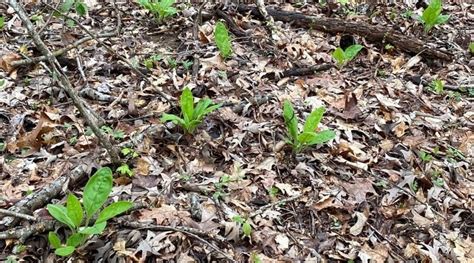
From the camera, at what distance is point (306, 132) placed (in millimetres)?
3512

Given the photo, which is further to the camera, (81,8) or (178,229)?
(81,8)

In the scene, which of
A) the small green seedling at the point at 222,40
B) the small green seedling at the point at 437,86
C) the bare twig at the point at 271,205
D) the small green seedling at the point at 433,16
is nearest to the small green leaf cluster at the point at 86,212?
the bare twig at the point at 271,205

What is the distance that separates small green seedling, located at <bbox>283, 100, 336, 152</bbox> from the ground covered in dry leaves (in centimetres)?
12

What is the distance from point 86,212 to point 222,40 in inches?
94.3

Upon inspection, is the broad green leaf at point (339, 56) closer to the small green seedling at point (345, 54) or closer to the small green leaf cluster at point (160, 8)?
the small green seedling at point (345, 54)

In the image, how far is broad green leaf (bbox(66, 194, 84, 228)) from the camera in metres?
2.72

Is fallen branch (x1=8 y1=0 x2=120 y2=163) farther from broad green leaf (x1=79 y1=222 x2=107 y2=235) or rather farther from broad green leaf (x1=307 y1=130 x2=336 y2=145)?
broad green leaf (x1=307 y1=130 x2=336 y2=145)

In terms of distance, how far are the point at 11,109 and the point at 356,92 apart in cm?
296

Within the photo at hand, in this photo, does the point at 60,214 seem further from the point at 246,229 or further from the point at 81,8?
the point at 81,8

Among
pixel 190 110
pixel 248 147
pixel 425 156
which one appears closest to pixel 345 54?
pixel 425 156

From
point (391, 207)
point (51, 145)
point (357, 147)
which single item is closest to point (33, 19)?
point (51, 145)

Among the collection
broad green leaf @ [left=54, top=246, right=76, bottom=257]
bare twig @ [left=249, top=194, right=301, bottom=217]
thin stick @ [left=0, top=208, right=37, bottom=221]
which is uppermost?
thin stick @ [left=0, top=208, right=37, bottom=221]

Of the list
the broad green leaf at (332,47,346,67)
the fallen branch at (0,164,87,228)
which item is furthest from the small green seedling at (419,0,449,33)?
the fallen branch at (0,164,87,228)

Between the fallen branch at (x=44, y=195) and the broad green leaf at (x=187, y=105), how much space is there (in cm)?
81
